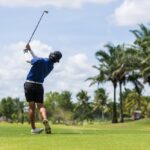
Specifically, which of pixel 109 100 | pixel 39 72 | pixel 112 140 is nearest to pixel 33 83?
pixel 39 72

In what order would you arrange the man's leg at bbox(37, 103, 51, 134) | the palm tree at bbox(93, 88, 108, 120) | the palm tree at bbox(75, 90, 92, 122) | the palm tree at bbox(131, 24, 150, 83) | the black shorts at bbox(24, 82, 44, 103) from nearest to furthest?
the man's leg at bbox(37, 103, 51, 134) → the black shorts at bbox(24, 82, 44, 103) → the palm tree at bbox(131, 24, 150, 83) → the palm tree at bbox(93, 88, 108, 120) → the palm tree at bbox(75, 90, 92, 122)

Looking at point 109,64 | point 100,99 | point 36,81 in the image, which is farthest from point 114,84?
point 36,81

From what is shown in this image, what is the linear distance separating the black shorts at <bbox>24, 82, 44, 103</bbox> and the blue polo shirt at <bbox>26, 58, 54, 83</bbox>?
133mm

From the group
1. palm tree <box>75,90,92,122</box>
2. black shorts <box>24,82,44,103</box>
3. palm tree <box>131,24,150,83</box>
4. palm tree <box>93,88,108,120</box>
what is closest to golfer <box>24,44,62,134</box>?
black shorts <box>24,82,44,103</box>

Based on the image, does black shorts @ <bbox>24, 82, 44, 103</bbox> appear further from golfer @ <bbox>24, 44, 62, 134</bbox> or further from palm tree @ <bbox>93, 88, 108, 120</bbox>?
palm tree @ <bbox>93, 88, 108, 120</bbox>

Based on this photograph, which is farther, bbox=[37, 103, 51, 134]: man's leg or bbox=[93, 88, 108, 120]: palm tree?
bbox=[93, 88, 108, 120]: palm tree

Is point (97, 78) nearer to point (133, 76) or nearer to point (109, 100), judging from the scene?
point (133, 76)

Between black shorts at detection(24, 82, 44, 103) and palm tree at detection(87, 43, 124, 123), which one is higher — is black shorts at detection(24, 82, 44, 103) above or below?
below

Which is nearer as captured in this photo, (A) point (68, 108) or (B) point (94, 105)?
(B) point (94, 105)

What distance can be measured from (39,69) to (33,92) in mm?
510

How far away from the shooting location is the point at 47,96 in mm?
143750

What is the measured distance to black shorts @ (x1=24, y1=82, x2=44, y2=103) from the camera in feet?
38.0

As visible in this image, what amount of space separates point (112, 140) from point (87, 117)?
115180 millimetres

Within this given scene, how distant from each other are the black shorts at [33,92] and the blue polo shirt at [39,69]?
0.44 feet
